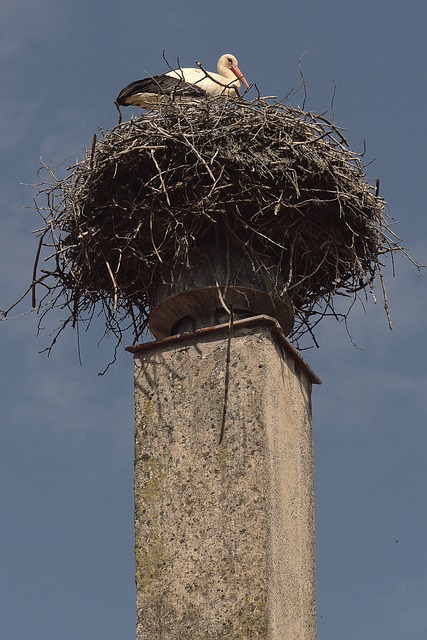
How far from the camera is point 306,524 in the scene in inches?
241

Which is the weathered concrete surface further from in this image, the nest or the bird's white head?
the bird's white head

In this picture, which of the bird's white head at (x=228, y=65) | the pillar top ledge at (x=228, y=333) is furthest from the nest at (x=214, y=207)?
the bird's white head at (x=228, y=65)

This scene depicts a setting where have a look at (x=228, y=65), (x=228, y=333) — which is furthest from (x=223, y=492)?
(x=228, y=65)

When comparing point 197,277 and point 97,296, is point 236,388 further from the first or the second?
point 97,296

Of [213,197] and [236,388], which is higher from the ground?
[213,197]

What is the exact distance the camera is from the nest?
6.80m

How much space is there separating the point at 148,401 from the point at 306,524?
3.09 feet

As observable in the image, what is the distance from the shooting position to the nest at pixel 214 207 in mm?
6797

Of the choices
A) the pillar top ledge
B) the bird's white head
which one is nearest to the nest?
the pillar top ledge

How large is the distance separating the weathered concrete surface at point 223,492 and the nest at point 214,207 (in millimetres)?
665

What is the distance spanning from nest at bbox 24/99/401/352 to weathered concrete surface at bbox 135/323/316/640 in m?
0.66

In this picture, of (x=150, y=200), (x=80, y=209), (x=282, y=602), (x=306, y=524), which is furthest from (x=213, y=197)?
(x=282, y=602)

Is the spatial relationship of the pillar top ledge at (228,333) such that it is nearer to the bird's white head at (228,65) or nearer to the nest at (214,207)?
the nest at (214,207)

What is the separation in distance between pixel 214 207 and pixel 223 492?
1.66 metres
